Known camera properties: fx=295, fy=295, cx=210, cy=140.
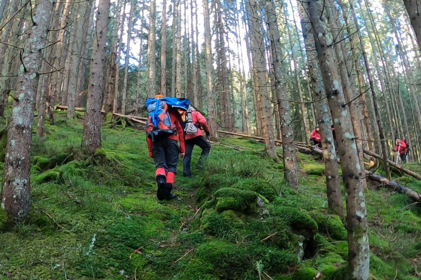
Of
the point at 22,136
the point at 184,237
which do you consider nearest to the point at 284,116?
the point at 184,237

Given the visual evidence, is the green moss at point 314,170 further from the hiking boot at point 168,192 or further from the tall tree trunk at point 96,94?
the tall tree trunk at point 96,94

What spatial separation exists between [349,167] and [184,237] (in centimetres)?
209

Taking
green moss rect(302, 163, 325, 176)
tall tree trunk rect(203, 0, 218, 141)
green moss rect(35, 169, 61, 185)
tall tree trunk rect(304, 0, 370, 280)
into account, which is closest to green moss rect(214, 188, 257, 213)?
tall tree trunk rect(304, 0, 370, 280)

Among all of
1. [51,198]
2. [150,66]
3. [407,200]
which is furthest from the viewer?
[150,66]

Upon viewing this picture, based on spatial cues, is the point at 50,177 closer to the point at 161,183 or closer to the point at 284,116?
the point at 161,183

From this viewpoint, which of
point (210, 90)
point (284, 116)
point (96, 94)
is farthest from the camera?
point (210, 90)

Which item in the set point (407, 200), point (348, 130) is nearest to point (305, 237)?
point (348, 130)

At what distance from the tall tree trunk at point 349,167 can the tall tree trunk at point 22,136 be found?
11.1 feet

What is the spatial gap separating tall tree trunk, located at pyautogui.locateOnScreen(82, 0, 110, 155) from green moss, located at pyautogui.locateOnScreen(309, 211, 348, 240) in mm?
4903

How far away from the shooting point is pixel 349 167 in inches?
117

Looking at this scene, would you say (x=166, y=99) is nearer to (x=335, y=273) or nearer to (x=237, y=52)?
(x=335, y=273)

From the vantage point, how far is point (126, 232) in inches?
144

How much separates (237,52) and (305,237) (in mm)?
30639

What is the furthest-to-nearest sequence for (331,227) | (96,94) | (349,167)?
(96,94) → (331,227) → (349,167)
